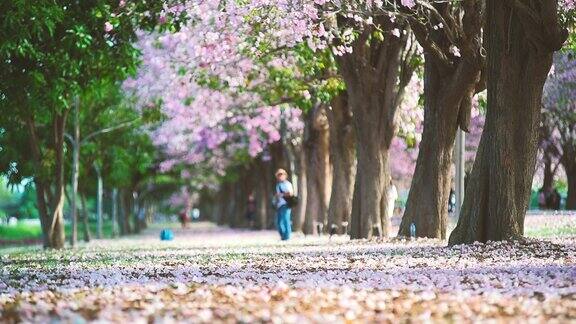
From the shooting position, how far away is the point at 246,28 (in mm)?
21047

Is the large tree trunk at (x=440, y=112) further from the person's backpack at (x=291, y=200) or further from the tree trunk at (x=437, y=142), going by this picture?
the person's backpack at (x=291, y=200)

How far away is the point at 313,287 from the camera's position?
10141mm

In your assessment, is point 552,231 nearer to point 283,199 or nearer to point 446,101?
point 283,199

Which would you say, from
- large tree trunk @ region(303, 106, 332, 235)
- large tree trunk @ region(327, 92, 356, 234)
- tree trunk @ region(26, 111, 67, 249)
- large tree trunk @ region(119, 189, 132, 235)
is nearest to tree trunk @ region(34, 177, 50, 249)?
tree trunk @ region(26, 111, 67, 249)

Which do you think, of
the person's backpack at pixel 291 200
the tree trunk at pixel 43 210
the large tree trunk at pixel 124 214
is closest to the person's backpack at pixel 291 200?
the person's backpack at pixel 291 200

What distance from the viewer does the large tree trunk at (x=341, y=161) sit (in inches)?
1110

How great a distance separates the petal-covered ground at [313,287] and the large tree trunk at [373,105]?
612 cm

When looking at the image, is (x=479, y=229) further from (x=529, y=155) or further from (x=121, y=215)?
(x=121, y=215)

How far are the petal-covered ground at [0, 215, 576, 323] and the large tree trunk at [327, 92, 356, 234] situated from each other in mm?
11475

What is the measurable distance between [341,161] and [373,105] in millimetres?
6290

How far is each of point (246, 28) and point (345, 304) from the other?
13.5 meters

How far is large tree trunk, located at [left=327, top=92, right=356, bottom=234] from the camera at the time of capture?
28188mm

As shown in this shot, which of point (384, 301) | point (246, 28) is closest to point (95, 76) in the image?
point (246, 28)

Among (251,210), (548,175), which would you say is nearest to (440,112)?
(548,175)
